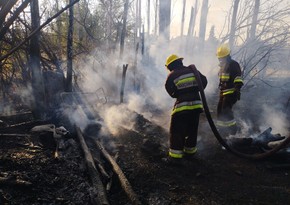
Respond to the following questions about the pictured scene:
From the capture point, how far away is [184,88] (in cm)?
481

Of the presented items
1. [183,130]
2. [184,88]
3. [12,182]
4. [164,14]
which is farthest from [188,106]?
[164,14]

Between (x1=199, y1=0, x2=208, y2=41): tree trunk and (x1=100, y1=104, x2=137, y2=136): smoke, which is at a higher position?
(x1=199, y1=0, x2=208, y2=41): tree trunk

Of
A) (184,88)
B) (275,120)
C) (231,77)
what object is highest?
(231,77)

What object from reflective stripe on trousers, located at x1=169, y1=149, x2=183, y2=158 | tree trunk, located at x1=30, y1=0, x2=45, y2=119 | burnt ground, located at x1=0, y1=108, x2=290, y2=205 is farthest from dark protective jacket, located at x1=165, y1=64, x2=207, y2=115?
tree trunk, located at x1=30, y1=0, x2=45, y2=119

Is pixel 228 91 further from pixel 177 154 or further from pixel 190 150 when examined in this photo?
pixel 177 154

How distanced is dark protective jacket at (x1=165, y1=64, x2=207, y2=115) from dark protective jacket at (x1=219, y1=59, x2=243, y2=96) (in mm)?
1819

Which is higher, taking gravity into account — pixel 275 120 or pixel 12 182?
pixel 12 182

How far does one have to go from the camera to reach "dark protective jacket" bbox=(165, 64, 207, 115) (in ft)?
15.8

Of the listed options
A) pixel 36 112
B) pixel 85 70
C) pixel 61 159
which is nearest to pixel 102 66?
pixel 85 70

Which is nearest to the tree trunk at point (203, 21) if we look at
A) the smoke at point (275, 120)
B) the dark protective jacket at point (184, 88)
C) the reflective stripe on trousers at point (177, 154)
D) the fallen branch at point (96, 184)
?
the smoke at point (275, 120)

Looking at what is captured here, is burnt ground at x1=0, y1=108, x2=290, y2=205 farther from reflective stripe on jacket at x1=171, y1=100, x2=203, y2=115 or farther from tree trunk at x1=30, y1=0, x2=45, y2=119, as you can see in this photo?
tree trunk at x1=30, y1=0, x2=45, y2=119

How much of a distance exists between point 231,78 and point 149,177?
3453 mm

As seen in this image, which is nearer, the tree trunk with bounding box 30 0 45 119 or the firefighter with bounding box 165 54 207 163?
the firefighter with bounding box 165 54 207 163

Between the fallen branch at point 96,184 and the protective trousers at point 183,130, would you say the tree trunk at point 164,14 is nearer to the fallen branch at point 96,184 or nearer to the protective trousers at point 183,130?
the protective trousers at point 183,130
